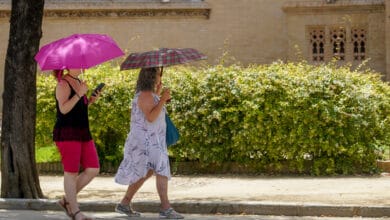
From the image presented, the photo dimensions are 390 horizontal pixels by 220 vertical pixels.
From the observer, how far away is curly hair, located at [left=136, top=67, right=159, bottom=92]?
10.4 m

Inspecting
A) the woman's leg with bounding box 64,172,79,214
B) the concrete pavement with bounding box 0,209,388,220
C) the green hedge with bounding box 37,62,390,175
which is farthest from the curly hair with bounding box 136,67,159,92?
the green hedge with bounding box 37,62,390,175

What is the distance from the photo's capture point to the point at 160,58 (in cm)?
1038

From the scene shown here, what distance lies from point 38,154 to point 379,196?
849 centimetres

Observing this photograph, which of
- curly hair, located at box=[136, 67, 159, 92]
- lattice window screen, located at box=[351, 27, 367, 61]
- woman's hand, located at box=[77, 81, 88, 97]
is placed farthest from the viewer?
lattice window screen, located at box=[351, 27, 367, 61]

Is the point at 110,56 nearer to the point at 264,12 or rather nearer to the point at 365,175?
the point at 365,175

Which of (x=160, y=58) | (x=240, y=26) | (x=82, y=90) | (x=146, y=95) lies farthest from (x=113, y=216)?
(x=240, y=26)

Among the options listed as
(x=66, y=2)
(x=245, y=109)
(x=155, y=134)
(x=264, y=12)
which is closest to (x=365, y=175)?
(x=245, y=109)

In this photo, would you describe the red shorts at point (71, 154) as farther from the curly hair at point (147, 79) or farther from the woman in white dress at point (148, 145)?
the curly hair at point (147, 79)

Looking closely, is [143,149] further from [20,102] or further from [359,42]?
[359,42]

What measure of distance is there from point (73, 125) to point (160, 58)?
1262 mm

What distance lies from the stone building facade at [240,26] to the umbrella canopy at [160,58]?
1394 centimetres

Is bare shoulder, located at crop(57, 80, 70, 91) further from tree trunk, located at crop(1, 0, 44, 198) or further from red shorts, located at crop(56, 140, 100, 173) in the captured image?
tree trunk, located at crop(1, 0, 44, 198)

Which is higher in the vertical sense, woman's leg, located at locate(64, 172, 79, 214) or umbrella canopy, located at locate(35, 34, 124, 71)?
umbrella canopy, located at locate(35, 34, 124, 71)

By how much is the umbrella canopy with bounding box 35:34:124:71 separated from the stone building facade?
1442 centimetres
